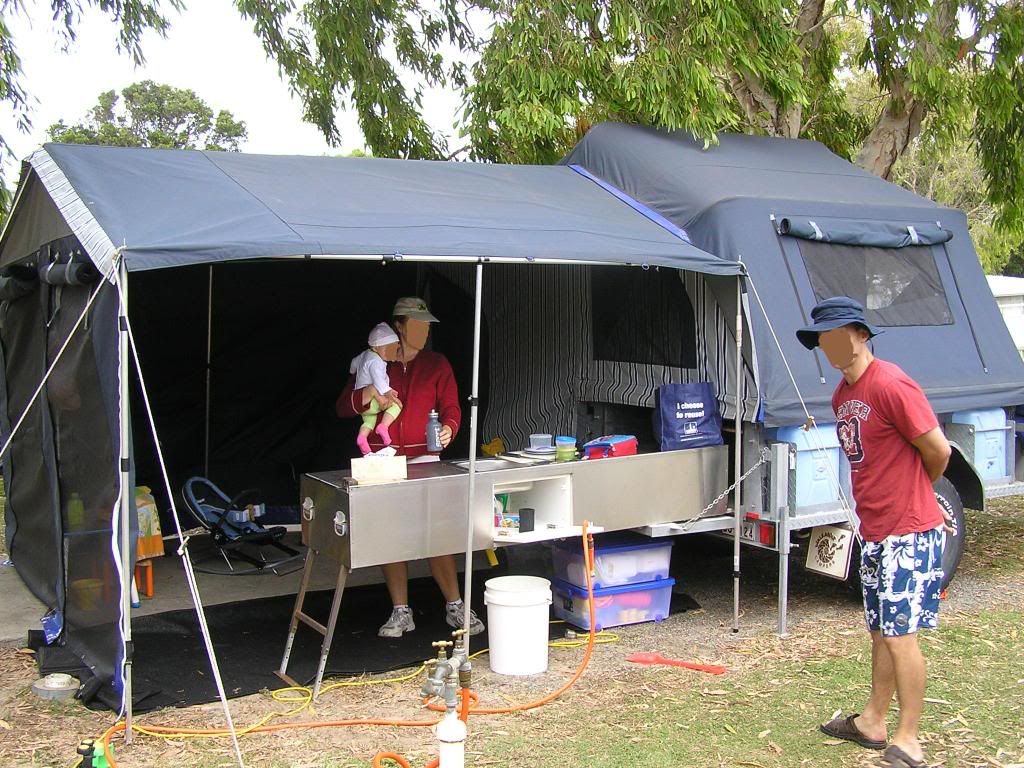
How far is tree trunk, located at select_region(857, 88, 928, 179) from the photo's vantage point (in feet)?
31.6

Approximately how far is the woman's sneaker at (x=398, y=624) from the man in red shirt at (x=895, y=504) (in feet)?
7.98

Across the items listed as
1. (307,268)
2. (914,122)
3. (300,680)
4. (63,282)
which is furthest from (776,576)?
(914,122)

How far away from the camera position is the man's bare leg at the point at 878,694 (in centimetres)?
386

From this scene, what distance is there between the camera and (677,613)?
5844 millimetres

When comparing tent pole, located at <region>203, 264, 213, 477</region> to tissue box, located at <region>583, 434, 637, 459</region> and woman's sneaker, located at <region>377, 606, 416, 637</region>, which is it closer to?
woman's sneaker, located at <region>377, 606, 416, 637</region>

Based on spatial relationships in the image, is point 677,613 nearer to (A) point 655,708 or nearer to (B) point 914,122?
(A) point 655,708

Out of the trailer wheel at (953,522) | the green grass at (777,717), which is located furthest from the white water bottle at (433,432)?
the trailer wheel at (953,522)

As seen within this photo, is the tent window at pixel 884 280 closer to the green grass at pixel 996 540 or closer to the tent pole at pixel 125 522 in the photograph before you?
the green grass at pixel 996 540

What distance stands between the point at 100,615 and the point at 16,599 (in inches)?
84.7

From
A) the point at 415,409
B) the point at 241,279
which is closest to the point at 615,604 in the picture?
the point at 415,409

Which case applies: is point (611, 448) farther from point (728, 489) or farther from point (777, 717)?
point (777, 717)

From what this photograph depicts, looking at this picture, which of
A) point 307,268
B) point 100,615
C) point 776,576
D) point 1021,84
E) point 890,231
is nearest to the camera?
point 100,615

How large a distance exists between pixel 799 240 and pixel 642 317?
3.43ft

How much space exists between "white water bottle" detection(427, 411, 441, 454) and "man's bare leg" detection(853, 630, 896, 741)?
230 cm
